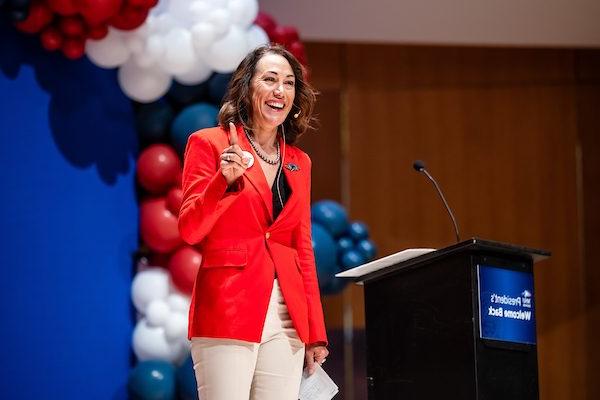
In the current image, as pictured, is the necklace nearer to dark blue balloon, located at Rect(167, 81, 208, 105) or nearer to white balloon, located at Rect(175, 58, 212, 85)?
white balloon, located at Rect(175, 58, 212, 85)

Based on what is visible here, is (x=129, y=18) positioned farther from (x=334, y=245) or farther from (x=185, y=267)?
(x=334, y=245)

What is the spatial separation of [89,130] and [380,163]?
9.82ft

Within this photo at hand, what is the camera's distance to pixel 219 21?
16.1 ft

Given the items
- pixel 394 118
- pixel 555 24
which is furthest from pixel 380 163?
pixel 555 24

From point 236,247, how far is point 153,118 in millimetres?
2728

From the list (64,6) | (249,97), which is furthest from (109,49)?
(249,97)

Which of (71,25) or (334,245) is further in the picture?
(334,245)

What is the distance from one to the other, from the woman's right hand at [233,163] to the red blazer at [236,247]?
19 millimetres

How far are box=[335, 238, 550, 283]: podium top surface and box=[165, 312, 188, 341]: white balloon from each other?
71.4 inches

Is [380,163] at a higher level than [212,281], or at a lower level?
higher

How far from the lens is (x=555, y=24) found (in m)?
6.94

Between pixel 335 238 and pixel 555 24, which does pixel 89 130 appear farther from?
pixel 555 24

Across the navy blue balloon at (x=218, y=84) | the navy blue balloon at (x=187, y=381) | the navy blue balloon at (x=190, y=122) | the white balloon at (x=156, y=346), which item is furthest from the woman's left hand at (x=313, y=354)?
the navy blue balloon at (x=218, y=84)

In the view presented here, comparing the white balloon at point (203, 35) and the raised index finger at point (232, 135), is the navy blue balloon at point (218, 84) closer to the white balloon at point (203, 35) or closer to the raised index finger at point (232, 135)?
the white balloon at point (203, 35)
